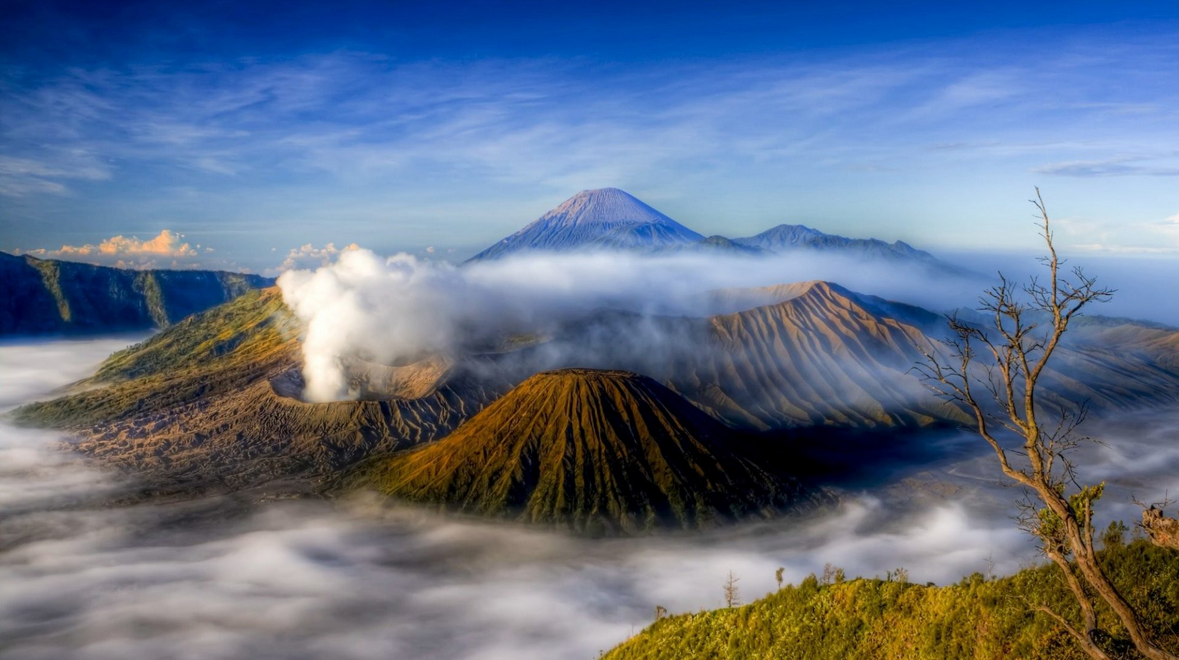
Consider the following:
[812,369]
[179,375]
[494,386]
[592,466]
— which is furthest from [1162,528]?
[179,375]

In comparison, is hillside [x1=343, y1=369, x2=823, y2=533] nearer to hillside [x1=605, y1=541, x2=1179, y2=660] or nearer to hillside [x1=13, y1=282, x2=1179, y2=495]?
hillside [x1=13, y1=282, x2=1179, y2=495]

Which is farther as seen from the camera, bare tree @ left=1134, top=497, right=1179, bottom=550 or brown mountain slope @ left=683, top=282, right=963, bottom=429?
brown mountain slope @ left=683, top=282, right=963, bottom=429

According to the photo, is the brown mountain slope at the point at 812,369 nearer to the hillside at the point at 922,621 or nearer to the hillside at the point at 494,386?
the hillside at the point at 494,386

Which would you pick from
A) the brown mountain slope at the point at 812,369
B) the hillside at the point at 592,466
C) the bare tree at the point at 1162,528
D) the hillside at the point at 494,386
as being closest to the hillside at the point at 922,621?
the bare tree at the point at 1162,528

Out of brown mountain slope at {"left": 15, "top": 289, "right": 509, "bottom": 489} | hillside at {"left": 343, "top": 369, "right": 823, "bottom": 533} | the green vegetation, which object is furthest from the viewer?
the green vegetation

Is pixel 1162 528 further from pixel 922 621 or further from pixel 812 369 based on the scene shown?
pixel 812 369

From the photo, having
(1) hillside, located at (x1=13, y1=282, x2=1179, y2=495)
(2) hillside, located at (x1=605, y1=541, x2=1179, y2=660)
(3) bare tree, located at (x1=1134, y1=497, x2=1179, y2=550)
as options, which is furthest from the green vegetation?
(3) bare tree, located at (x1=1134, y1=497, x2=1179, y2=550)

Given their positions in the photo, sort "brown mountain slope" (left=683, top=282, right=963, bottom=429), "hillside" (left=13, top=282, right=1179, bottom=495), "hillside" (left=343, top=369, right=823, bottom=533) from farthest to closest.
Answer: "brown mountain slope" (left=683, top=282, right=963, bottom=429) → "hillside" (left=13, top=282, right=1179, bottom=495) → "hillside" (left=343, top=369, right=823, bottom=533)
